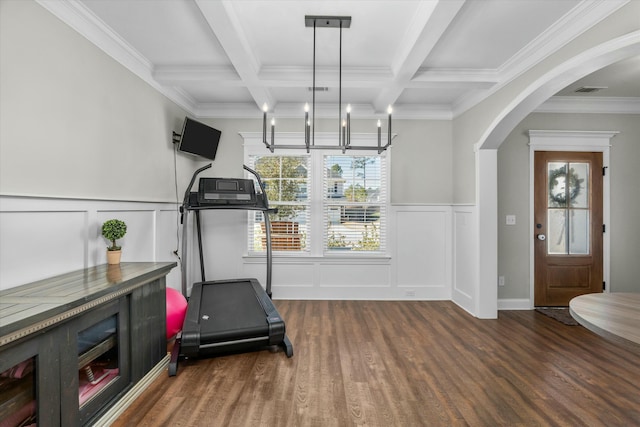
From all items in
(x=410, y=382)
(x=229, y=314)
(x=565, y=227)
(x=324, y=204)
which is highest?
(x=324, y=204)

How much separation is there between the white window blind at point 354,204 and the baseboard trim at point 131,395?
2600mm

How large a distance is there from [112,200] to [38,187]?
0.71 meters

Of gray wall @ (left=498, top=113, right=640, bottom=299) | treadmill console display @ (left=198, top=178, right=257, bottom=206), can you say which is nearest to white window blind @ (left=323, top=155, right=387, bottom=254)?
treadmill console display @ (left=198, top=178, right=257, bottom=206)

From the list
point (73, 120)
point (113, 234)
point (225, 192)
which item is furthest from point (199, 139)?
point (113, 234)

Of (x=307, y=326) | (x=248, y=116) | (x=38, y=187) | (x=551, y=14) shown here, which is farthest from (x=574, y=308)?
(x=248, y=116)

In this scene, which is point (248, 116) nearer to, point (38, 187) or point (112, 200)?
point (112, 200)

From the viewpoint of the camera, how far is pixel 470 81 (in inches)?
131

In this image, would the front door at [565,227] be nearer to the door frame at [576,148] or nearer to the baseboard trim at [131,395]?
the door frame at [576,148]

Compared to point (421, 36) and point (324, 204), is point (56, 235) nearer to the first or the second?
point (421, 36)

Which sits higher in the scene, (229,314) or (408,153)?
(408,153)

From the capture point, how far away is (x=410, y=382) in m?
2.37

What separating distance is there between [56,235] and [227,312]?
1518 mm

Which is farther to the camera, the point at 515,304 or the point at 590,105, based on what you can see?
the point at 515,304

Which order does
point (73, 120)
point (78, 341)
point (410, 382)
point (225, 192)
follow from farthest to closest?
point (225, 192) < point (410, 382) < point (73, 120) < point (78, 341)
